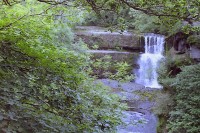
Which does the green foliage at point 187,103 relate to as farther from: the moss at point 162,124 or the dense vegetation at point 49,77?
the dense vegetation at point 49,77

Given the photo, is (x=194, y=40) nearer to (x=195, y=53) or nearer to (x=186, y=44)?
(x=195, y=53)

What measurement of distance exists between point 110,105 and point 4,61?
1424mm

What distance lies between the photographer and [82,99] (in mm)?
2701

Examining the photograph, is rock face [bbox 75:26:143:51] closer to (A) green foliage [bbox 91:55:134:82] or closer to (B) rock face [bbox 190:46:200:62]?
(A) green foliage [bbox 91:55:134:82]

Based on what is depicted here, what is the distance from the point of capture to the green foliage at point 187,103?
207 inches

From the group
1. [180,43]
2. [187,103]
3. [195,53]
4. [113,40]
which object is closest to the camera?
[187,103]

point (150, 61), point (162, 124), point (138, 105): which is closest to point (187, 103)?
point (162, 124)

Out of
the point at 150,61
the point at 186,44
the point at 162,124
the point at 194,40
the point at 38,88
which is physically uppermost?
the point at 38,88

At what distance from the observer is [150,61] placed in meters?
11.6

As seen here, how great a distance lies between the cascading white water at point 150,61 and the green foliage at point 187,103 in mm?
4770

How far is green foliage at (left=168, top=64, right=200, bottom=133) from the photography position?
527cm

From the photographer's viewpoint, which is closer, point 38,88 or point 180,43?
point 38,88

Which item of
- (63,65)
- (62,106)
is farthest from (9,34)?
(62,106)

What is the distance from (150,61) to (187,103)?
5999mm
